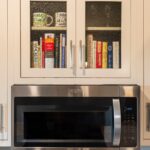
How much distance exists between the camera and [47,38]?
186 cm

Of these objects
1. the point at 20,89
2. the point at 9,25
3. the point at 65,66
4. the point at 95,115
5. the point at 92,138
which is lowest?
the point at 92,138

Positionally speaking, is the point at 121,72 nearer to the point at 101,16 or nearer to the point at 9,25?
the point at 101,16

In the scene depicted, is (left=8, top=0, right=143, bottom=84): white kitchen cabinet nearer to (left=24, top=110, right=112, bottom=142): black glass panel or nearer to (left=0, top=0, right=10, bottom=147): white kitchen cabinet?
(left=0, top=0, right=10, bottom=147): white kitchen cabinet

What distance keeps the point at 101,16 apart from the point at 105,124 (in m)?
0.61

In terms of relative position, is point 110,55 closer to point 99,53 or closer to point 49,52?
point 99,53

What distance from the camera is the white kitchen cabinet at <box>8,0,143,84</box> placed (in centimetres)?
182

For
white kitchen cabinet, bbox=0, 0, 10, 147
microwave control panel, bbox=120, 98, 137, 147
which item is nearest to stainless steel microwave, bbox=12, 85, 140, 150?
microwave control panel, bbox=120, 98, 137, 147

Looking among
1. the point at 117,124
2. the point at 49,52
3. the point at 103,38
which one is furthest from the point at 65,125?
the point at 103,38

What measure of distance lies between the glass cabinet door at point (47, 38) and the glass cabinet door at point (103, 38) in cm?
6

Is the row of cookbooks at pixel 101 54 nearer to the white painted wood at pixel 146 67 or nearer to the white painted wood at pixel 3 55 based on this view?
the white painted wood at pixel 146 67

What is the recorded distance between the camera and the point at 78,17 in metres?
1.82

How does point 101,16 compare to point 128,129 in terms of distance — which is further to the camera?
point 101,16

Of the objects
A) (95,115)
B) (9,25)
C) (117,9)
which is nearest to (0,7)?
(9,25)

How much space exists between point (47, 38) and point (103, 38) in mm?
315
